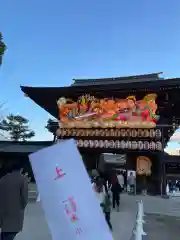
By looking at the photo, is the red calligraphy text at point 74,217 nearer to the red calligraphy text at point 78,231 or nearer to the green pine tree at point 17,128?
the red calligraphy text at point 78,231

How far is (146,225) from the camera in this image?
7773mm

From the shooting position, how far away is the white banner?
276 centimetres

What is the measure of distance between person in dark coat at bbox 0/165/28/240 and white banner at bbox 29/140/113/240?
35.5 inches

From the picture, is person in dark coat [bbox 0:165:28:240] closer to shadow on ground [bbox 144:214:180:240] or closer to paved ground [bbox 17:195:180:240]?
paved ground [bbox 17:195:180:240]

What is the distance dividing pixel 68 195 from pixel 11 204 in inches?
50.9

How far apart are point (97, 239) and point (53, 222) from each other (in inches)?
23.2

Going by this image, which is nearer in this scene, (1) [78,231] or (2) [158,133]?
(1) [78,231]

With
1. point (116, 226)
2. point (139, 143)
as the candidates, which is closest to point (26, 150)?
point (139, 143)

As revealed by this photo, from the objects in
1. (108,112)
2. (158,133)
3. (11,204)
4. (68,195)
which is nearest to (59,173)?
(68,195)

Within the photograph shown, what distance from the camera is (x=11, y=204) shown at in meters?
3.73

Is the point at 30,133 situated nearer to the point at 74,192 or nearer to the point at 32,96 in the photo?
the point at 32,96

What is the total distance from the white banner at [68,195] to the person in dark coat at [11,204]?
2.96 feet

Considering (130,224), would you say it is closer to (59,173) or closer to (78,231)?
(78,231)

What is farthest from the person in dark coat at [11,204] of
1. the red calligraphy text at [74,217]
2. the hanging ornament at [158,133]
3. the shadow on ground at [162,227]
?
the hanging ornament at [158,133]
